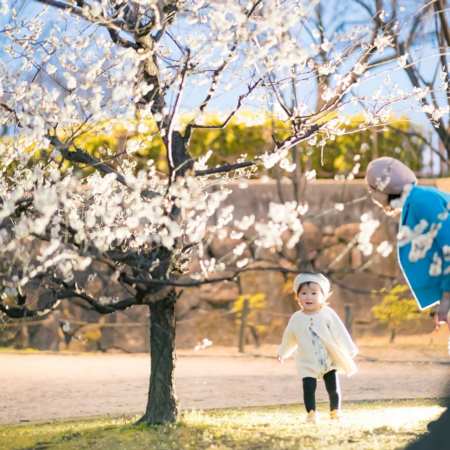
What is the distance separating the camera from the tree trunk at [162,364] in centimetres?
613

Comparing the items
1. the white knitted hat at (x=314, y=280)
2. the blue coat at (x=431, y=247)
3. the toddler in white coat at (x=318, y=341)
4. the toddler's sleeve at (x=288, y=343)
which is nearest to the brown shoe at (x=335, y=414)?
the toddler in white coat at (x=318, y=341)

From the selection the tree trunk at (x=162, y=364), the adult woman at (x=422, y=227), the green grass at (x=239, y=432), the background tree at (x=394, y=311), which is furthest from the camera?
the background tree at (x=394, y=311)

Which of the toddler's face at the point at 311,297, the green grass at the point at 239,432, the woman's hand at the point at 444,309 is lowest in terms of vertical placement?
the green grass at the point at 239,432

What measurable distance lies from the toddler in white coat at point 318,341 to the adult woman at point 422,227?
1261mm

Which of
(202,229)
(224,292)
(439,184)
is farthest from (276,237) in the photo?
(439,184)

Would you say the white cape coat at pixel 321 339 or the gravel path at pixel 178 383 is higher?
the white cape coat at pixel 321 339

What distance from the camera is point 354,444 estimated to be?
5520mm

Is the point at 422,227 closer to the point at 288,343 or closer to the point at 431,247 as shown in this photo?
the point at 431,247

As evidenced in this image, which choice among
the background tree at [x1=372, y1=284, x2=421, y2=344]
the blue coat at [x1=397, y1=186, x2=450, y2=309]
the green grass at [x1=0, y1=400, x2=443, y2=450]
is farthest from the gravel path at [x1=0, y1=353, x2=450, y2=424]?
the blue coat at [x1=397, y1=186, x2=450, y2=309]

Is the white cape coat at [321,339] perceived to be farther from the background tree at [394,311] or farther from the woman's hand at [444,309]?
the background tree at [394,311]

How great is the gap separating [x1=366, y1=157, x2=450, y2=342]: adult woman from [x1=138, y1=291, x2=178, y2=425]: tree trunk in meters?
1.64

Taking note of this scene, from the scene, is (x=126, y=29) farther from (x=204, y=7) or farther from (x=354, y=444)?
(x=354, y=444)

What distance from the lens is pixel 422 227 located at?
463 centimetres

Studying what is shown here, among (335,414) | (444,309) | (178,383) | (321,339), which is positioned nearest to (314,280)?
(321,339)
